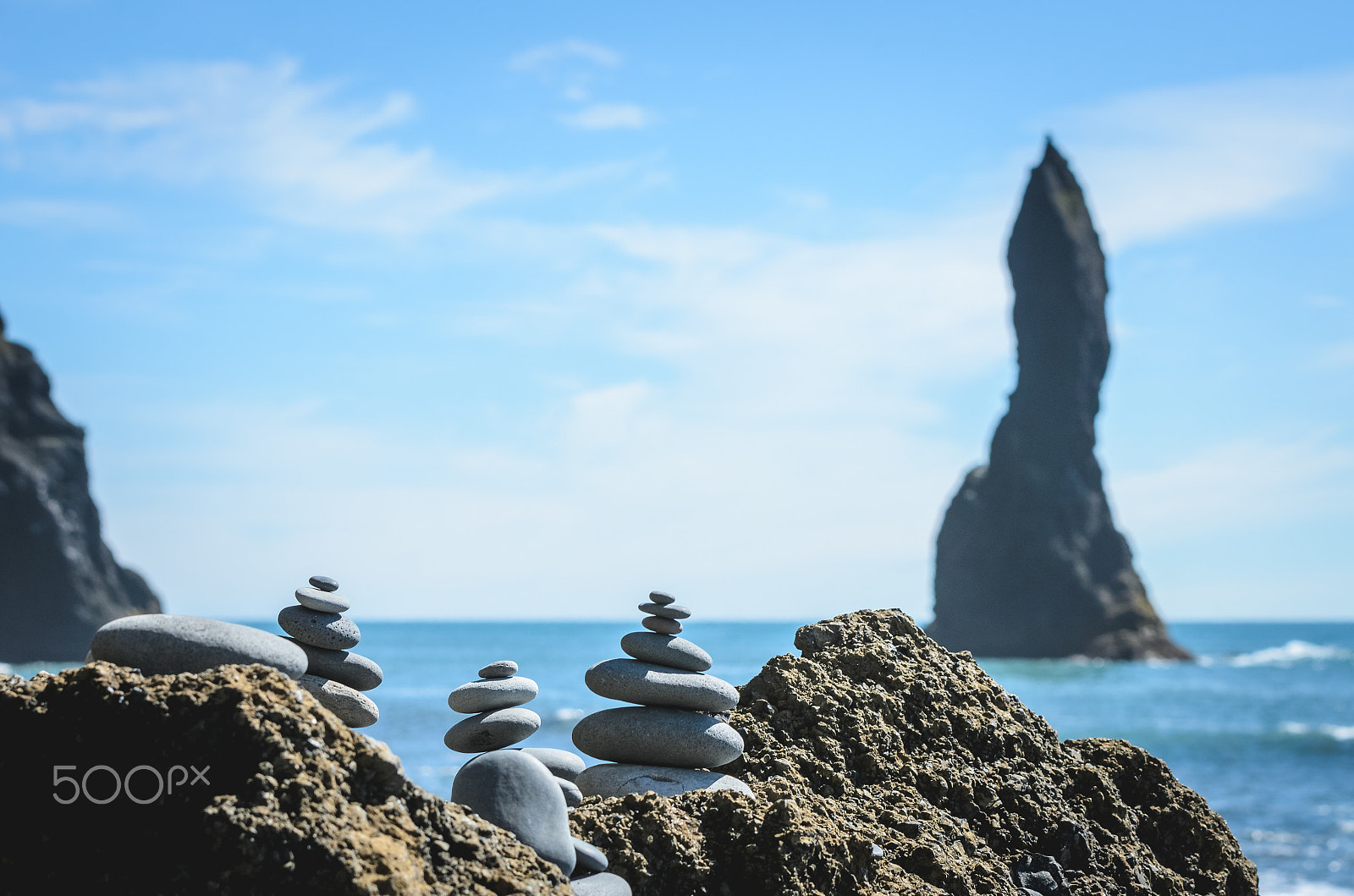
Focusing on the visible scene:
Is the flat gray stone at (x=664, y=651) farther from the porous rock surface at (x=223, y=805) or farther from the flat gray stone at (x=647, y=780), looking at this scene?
the porous rock surface at (x=223, y=805)

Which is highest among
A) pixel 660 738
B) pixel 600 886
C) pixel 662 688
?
pixel 662 688

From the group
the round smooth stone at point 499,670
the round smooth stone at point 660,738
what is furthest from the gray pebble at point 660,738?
the round smooth stone at point 499,670

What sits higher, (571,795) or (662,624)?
(662,624)

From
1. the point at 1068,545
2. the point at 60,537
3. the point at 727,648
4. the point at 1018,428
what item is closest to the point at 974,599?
the point at 1068,545

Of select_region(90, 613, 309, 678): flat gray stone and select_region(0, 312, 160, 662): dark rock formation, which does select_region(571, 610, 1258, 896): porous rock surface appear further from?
select_region(0, 312, 160, 662): dark rock formation

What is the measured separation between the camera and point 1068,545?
70.2 m

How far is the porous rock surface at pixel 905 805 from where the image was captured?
14.8 feet

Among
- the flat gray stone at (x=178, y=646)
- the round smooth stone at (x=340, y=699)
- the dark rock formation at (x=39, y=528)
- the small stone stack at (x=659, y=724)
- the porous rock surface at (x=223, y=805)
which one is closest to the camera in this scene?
the porous rock surface at (x=223, y=805)

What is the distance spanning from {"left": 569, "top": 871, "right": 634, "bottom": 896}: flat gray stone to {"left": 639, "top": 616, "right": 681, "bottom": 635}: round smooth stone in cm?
207

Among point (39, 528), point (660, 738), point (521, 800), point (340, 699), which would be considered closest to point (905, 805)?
point (660, 738)

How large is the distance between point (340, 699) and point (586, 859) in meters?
1.44

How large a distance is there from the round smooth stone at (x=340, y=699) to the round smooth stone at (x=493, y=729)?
0.58 m

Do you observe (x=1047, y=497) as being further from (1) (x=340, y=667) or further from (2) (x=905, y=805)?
(1) (x=340, y=667)

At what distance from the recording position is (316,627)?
497 centimetres
